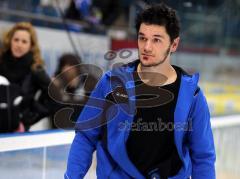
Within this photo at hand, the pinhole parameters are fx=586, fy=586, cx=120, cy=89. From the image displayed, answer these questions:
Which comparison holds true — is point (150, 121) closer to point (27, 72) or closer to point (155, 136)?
point (155, 136)

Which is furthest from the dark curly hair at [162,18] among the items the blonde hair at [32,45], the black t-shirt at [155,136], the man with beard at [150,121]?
the blonde hair at [32,45]

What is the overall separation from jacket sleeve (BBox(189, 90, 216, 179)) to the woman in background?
1521 mm

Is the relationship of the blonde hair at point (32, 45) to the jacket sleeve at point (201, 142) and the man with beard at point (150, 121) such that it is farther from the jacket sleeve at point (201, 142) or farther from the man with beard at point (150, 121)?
the jacket sleeve at point (201, 142)

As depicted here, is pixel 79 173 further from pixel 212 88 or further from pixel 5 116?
pixel 212 88

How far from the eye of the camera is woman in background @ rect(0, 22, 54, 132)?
11.1 feet

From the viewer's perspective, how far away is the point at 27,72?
3449 millimetres

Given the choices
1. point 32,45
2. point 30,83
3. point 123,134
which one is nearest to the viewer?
point 123,134

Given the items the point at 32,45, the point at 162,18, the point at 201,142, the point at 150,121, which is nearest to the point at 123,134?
the point at 150,121

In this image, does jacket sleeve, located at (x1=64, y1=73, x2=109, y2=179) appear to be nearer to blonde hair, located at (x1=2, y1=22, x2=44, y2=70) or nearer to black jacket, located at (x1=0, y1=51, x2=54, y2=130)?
black jacket, located at (x1=0, y1=51, x2=54, y2=130)

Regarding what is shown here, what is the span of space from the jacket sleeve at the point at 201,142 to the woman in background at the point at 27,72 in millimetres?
1521

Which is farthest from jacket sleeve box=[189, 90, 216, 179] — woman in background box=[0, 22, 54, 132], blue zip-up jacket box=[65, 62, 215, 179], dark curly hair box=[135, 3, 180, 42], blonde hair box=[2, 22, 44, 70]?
blonde hair box=[2, 22, 44, 70]

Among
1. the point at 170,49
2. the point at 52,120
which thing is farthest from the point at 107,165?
the point at 52,120

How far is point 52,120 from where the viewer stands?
11.1 feet

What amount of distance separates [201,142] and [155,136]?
0.17 m
